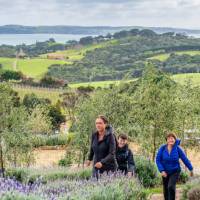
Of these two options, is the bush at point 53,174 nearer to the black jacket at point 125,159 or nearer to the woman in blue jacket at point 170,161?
the black jacket at point 125,159

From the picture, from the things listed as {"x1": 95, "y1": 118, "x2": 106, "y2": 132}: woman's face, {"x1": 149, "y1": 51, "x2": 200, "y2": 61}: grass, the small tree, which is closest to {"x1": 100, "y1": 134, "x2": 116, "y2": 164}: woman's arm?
{"x1": 95, "y1": 118, "x2": 106, "y2": 132}: woman's face

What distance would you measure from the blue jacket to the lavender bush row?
75 cm

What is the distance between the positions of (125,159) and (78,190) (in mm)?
2823

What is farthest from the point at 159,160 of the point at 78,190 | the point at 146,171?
the point at 146,171

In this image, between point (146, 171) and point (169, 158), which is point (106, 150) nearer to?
point (169, 158)

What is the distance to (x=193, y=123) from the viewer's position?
71.2ft

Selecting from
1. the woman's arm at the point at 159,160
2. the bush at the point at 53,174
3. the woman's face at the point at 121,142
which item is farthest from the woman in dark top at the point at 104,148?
the bush at the point at 53,174

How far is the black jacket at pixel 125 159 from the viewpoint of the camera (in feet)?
38.6

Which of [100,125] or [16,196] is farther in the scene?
[100,125]

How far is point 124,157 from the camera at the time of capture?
11.9 metres

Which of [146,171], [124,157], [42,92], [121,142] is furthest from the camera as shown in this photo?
[42,92]

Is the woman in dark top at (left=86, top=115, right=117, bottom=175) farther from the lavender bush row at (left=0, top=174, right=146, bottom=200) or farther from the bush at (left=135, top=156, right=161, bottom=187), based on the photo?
the bush at (left=135, top=156, right=161, bottom=187)

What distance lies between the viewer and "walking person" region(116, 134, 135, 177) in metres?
11.6

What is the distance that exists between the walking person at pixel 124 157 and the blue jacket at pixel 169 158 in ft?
2.67
